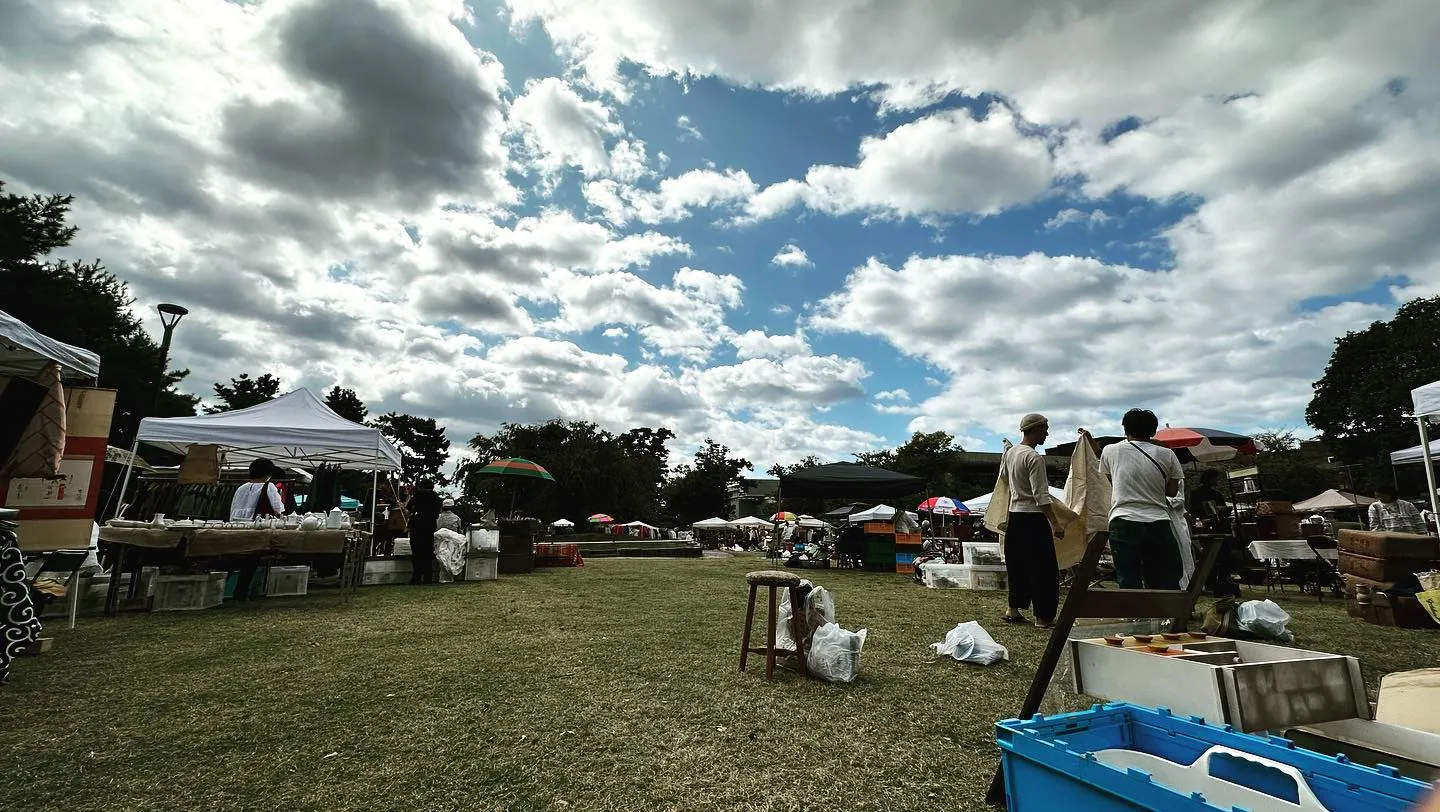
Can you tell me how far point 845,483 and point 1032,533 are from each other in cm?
840

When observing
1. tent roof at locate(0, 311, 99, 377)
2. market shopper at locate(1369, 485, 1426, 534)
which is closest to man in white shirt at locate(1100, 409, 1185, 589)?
tent roof at locate(0, 311, 99, 377)

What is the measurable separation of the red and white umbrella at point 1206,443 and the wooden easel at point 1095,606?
768cm

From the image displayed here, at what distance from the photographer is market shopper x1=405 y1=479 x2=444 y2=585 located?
386 inches

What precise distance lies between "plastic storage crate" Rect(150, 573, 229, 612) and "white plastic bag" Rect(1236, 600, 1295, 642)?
1057cm

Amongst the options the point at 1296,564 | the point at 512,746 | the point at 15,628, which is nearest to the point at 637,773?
the point at 512,746

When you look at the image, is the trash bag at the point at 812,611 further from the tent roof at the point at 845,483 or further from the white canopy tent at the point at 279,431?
the tent roof at the point at 845,483

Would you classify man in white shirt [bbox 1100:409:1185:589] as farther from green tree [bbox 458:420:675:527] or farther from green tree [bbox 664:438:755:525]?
green tree [bbox 664:438:755:525]

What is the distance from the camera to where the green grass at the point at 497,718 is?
2.27 m

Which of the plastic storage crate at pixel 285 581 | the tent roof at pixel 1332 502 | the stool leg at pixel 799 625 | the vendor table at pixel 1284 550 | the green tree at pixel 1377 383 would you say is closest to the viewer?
the stool leg at pixel 799 625

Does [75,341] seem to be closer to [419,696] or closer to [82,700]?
[82,700]

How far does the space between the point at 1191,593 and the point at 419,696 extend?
3885mm

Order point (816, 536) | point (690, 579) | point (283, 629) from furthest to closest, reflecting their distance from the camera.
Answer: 1. point (816, 536)
2. point (690, 579)
3. point (283, 629)

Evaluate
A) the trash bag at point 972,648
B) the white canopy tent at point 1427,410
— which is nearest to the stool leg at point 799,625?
the trash bag at point 972,648

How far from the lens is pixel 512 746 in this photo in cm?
270
